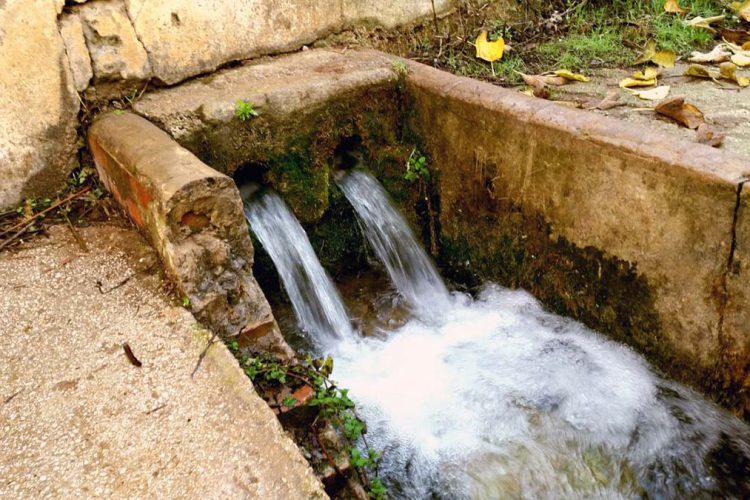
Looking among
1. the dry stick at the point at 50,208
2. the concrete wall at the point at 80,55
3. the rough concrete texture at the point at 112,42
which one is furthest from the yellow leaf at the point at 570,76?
the dry stick at the point at 50,208

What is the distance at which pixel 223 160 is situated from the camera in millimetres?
3273

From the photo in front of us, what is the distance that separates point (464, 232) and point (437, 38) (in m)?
1.53

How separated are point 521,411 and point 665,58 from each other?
2.61m

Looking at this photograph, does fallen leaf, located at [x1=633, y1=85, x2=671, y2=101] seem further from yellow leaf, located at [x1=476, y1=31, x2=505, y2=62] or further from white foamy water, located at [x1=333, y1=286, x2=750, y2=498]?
white foamy water, located at [x1=333, y1=286, x2=750, y2=498]

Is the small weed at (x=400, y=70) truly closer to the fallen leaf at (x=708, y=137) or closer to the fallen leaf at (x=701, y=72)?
the fallen leaf at (x=708, y=137)

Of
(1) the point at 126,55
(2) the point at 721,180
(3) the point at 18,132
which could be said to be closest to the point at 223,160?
(1) the point at 126,55

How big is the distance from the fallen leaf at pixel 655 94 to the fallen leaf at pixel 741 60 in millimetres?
731

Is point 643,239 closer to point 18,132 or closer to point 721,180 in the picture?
point 721,180

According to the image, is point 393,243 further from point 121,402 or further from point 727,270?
point 121,402

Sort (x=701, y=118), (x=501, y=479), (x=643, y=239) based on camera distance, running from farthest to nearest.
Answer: (x=701, y=118)
(x=643, y=239)
(x=501, y=479)

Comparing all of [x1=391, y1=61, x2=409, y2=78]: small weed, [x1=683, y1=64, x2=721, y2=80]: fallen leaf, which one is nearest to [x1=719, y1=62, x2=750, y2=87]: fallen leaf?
[x1=683, y1=64, x2=721, y2=80]: fallen leaf

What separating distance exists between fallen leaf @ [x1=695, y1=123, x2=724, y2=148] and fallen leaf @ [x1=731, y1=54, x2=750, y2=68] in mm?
1358

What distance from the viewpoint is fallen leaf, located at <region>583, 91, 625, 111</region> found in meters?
3.51

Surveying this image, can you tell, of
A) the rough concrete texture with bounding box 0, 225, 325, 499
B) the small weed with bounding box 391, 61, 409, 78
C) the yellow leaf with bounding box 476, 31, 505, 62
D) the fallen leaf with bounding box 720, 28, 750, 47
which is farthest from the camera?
the fallen leaf with bounding box 720, 28, 750, 47
